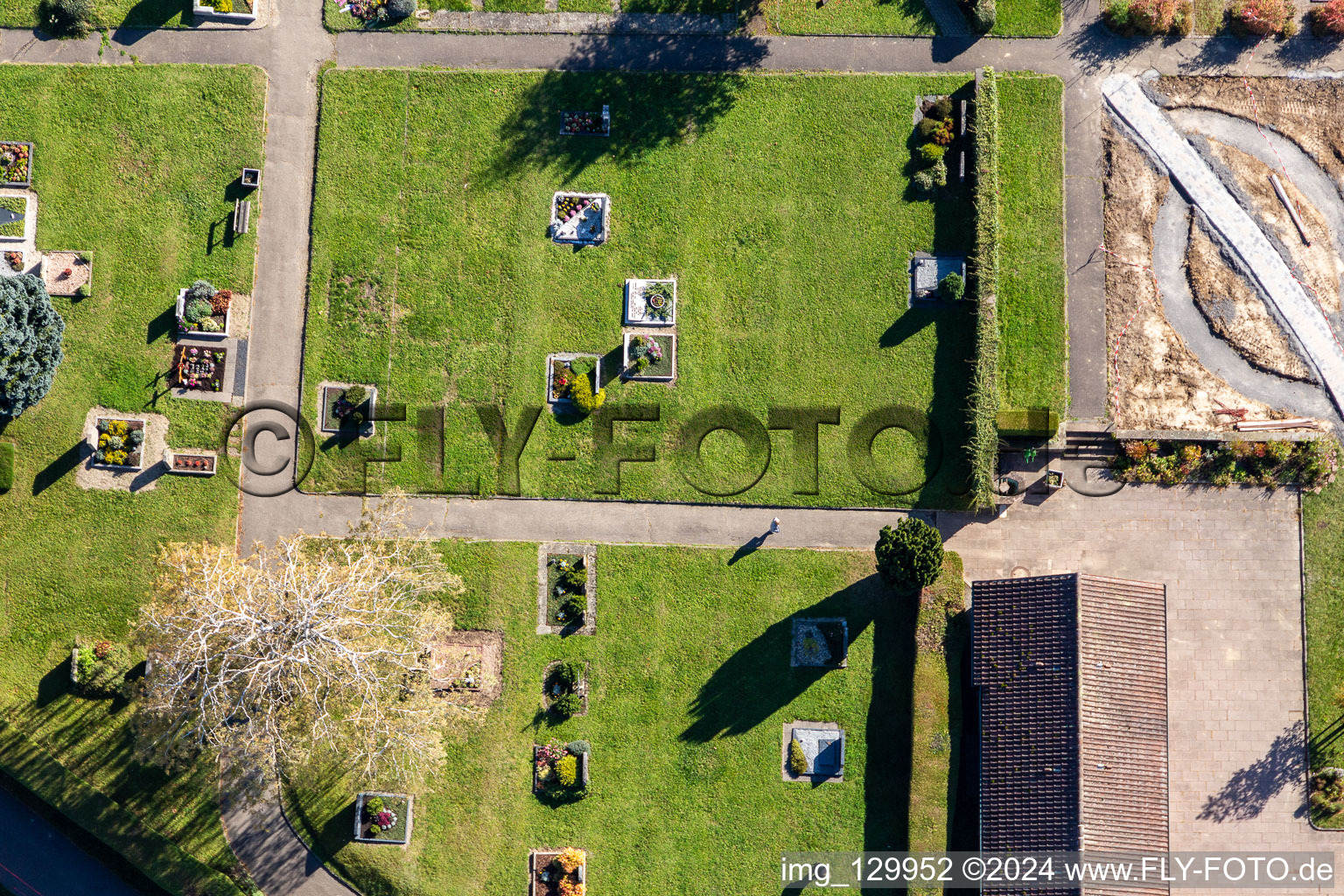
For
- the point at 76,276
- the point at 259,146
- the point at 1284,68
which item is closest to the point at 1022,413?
the point at 1284,68

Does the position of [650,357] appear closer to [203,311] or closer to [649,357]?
[649,357]

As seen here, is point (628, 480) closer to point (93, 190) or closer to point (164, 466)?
point (164, 466)

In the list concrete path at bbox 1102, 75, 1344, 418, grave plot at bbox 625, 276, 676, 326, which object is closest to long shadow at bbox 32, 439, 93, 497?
grave plot at bbox 625, 276, 676, 326

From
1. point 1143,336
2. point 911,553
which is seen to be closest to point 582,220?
point 911,553

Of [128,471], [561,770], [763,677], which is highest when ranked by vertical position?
[128,471]

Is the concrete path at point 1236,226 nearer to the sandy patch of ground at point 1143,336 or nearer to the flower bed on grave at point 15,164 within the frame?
the sandy patch of ground at point 1143,336

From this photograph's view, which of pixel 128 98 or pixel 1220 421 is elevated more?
pixel 128 98
